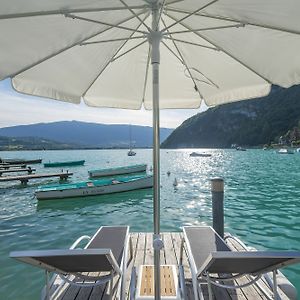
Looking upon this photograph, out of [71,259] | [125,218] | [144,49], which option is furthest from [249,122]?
[71,259]

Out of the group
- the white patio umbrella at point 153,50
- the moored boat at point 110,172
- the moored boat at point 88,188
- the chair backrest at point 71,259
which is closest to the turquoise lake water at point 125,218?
the moored boat at point 88,188

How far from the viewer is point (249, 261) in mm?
2746

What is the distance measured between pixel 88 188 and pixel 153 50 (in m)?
16.8

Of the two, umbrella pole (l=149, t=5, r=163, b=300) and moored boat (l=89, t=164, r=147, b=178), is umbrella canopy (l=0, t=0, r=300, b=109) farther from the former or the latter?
moored boat (l=89, t=164, r=147, b=178)

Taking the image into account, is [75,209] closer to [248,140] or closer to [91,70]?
[91,70]

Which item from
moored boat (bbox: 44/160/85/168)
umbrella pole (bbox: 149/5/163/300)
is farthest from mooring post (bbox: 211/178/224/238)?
moored boat (bbox: 44/160/85/168)

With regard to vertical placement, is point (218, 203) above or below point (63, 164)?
above

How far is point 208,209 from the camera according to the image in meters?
15.8

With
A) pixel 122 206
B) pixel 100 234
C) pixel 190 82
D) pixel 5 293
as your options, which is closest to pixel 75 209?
pixel 122 206

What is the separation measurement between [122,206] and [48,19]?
574 inches

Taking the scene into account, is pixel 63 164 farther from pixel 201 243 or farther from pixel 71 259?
pixel 71 259

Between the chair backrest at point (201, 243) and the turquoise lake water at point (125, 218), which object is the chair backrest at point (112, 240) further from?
the turquoise lake water at point (125, 218)

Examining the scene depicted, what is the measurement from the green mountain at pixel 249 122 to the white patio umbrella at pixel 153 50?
128873 mm

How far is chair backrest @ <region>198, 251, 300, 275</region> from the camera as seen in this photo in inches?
103
